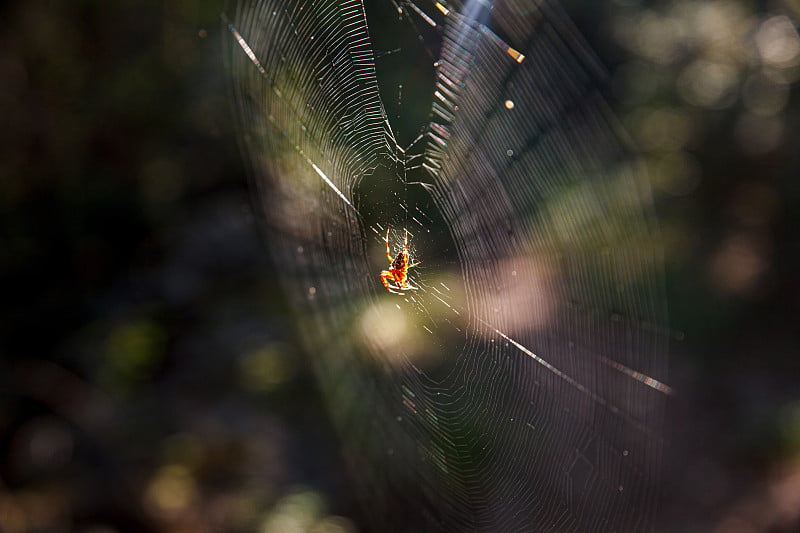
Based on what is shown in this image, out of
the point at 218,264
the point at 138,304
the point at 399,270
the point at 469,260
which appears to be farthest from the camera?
the point at 218,264

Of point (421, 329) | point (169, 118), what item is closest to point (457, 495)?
point (421, 329)

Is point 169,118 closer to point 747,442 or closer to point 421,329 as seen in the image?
point 421,329

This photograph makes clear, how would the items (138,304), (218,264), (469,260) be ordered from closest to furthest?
(469,260), (138,304), (218,264)

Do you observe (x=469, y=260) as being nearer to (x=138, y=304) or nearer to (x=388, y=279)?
(x=388, y=279)

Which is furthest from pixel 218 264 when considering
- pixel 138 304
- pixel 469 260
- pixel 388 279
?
pixel 469 260

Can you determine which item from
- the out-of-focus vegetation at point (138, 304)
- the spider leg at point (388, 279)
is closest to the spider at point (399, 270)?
the spider leg at point (388, 279)

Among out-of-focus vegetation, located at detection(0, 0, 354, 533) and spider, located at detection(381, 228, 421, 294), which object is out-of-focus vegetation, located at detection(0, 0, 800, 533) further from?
spider, located at detection(381, 228, 421, 294)
